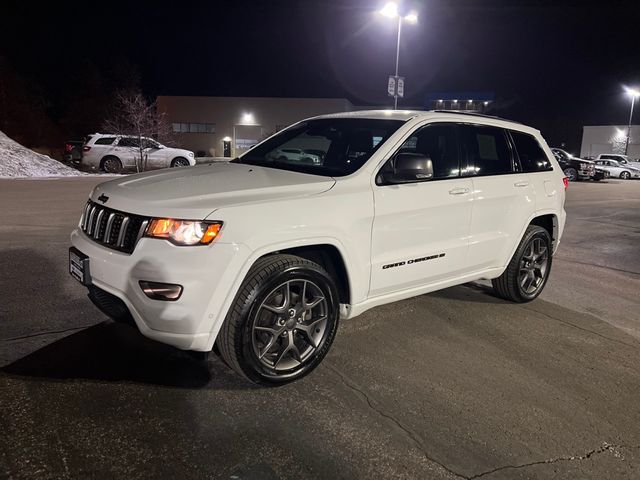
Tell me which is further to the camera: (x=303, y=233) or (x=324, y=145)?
(x=324, y=145)

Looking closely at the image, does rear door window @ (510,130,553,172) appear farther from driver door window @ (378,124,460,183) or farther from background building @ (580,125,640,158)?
background building @ (580,125,640,158)

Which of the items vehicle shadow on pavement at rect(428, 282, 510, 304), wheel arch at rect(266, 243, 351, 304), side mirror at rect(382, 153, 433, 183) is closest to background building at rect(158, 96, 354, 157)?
vehicle shadow on pavement at rect(428, 282, 510, 304)

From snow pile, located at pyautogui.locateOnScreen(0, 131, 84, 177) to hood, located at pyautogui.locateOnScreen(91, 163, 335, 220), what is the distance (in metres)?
19.4

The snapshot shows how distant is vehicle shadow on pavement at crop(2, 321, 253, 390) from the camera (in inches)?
134

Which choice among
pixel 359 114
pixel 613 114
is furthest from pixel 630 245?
pixel 613 114

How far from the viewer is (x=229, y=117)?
164 ft

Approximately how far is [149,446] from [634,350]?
382 centimetres

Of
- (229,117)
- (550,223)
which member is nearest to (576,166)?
(550,223)

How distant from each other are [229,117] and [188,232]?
161ft

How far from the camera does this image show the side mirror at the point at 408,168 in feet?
12.2

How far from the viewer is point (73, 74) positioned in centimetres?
5700

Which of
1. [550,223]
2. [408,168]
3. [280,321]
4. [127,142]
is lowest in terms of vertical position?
[280,321]

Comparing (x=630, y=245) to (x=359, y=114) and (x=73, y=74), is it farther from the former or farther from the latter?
(x=73, y=74)

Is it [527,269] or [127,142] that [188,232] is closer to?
[527,269]
